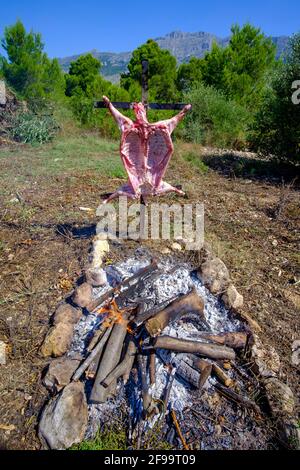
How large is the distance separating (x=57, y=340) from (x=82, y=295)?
0.44 metres

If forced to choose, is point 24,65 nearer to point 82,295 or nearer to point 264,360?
point 82,295

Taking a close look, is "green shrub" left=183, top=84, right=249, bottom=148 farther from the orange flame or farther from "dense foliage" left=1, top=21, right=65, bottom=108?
the orange flame

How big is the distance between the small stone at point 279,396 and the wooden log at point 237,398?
112 mm

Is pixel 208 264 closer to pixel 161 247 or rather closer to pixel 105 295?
pixel 161 247

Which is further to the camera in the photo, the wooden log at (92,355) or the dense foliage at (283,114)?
the dense foliage at (283,114)

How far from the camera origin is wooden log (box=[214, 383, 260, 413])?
2.02m

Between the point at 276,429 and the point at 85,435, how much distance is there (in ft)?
3.95

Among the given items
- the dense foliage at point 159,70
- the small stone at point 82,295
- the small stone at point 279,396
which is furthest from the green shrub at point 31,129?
the dense foliage at point 159,70

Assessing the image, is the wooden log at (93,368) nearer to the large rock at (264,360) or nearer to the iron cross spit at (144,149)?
the large rock at (264,360)

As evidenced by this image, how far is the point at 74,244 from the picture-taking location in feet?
11.8

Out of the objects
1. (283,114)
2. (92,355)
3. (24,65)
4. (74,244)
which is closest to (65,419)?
(92,355)

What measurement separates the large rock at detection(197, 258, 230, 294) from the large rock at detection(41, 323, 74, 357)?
1286mm

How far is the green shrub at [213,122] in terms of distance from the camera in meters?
10.7

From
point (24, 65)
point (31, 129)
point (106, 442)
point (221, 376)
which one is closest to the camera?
point (106, 442)
